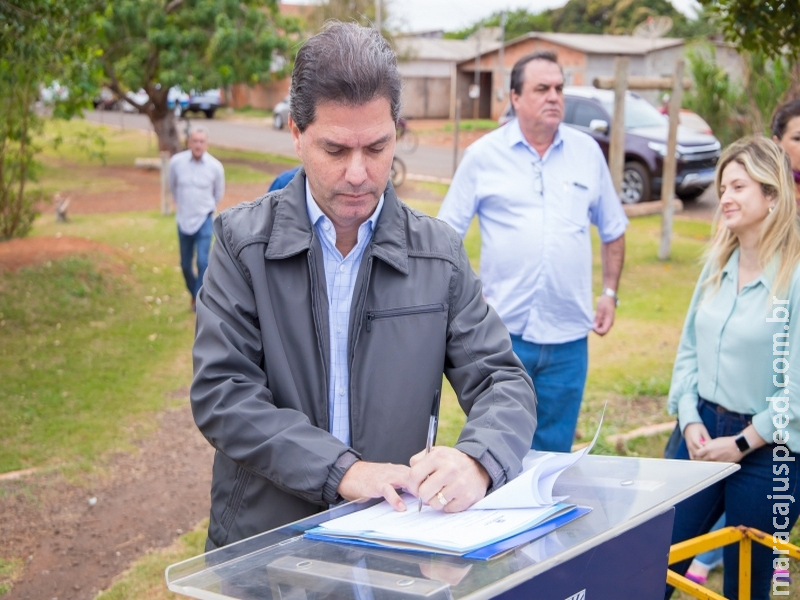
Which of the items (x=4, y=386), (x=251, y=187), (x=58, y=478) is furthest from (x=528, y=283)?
(x=251, y=187)

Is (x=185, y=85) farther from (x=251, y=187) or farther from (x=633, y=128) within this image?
(x=633, y=128)

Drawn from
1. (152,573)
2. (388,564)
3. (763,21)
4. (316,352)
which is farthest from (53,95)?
(388,564)

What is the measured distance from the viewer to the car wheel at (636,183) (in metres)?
14.8

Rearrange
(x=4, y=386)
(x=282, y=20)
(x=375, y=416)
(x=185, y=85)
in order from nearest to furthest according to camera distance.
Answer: (x=375, y=416)
(x=4, y=386)
(x=185, y=85)
(x=282, y=20)

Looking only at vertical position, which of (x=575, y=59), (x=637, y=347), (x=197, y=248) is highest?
(x=575, y=59)

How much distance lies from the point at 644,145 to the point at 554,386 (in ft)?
38.0

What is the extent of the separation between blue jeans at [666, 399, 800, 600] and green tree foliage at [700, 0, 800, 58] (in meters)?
2.40

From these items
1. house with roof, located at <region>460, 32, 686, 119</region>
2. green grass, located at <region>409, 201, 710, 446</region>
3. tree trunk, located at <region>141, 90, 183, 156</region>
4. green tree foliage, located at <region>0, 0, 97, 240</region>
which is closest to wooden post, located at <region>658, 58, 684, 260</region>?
green grass, located at <region>409, 201, 710, 446</region>

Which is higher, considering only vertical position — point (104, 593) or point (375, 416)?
point (375, 416)

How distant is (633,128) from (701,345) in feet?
42.2

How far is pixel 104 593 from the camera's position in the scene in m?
4.09

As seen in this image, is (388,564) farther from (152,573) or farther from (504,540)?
(152,573)

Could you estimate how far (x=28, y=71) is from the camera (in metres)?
9.97

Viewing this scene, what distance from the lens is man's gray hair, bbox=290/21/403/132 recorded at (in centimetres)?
179
